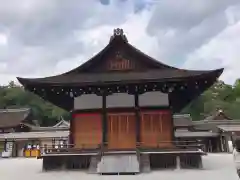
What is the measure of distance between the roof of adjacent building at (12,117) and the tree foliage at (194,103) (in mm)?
25847

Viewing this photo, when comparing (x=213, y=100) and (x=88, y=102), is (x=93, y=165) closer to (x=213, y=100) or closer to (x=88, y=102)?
(x=88, y=102)

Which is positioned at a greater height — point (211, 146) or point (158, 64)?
point (158, 64)

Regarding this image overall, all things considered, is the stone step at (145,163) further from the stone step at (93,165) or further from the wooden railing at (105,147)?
the stone step at (93,165)

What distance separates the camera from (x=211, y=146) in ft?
114

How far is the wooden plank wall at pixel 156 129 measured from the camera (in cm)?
1375

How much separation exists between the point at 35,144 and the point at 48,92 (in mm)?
22123

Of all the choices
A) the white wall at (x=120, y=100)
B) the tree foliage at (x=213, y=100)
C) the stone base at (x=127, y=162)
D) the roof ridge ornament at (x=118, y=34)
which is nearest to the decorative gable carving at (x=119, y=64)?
the roof ridge ornament at (x=118, y=34)

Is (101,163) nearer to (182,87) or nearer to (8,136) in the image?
(182,87)

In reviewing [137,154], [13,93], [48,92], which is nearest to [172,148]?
[137,154]

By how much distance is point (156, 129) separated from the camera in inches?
551

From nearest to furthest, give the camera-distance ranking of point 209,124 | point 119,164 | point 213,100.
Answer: point 119,164 → point 209,124 → point 213,100

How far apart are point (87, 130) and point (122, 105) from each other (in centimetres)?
210

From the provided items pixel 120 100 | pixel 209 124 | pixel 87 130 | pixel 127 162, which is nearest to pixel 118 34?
pixel 120 100

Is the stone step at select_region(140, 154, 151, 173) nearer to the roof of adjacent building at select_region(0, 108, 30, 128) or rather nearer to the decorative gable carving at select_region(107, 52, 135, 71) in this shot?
the decorative gable carving at select_region(107, 52, 135, 71)
